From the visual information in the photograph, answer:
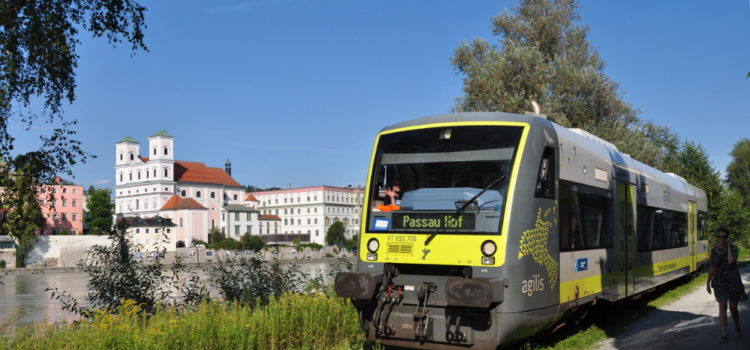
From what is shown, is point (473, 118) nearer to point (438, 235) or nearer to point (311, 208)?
point (438, 235)

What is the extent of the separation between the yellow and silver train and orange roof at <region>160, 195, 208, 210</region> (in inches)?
5798

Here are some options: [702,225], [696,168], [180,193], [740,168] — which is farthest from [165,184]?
[702,225]

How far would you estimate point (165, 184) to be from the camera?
541 ft

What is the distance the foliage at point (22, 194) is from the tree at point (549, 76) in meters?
21.7

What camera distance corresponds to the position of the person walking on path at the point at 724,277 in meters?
10.4

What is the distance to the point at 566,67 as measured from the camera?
32.1 meters

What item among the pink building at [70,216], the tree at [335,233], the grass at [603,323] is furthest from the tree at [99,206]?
the grass at [603,323]

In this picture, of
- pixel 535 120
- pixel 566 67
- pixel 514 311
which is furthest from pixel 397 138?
pixel 566 67

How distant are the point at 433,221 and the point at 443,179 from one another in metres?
0.67

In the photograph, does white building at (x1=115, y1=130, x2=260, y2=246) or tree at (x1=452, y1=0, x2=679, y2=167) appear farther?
white building at (x1=115, y1=130, x2=260, y2=246)

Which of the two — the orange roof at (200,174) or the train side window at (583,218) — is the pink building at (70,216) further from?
the train side window at (583,218)

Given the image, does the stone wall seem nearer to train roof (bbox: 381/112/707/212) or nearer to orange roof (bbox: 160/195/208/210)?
orange roof (bbox: 160/195/208/210)

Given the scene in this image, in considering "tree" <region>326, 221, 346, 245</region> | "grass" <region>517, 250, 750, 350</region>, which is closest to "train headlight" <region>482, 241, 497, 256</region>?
"grass" <region>517, 250, 750, 350</region>

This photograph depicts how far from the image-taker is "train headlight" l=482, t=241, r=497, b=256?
8555 millimetres
